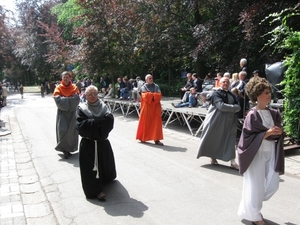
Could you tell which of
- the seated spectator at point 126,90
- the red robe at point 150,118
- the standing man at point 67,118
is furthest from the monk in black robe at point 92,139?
the seated spectator at point 126,90

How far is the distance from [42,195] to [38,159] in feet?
7.97

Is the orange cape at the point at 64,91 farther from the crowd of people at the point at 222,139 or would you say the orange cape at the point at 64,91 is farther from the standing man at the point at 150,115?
the standing man at the point at 150,115

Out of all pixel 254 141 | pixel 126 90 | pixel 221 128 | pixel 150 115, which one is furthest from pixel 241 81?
pixel 126 90

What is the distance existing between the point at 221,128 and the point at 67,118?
3.32 meters

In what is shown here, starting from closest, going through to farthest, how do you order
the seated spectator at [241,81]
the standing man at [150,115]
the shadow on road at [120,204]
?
1. the shadow on road at [120,204]
2. the standing man at [150,115]
3. the seated spectator at [241,81]

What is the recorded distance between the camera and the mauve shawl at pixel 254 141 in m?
3.63

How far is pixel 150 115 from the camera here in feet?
28.8

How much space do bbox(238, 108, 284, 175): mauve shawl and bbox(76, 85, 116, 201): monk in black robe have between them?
6.27ft

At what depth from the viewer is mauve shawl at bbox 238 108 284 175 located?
3.63 m

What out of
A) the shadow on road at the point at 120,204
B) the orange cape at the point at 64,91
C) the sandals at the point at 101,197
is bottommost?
the shadow on road at the point at 120,204

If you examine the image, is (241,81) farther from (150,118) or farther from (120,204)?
(120,204)

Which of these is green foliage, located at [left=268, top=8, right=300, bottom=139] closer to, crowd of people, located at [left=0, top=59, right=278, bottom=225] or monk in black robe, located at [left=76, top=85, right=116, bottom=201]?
crowd of people, located at [left=0, top=59, right=278, bottom=225]

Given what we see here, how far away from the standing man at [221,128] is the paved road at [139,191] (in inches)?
12.2

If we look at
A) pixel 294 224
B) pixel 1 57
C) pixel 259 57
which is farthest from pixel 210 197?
pixel 1 57
